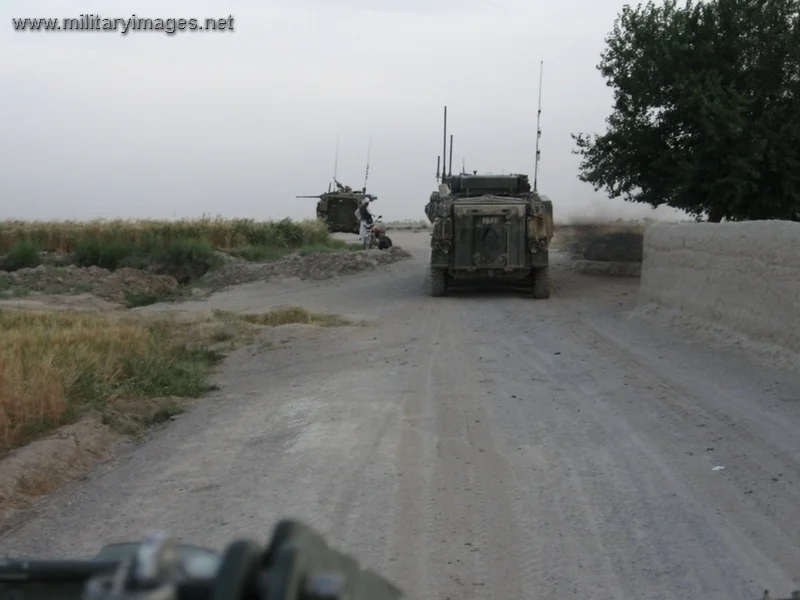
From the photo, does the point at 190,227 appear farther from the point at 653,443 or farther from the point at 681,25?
the point at 653,443

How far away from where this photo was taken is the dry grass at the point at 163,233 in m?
33.5

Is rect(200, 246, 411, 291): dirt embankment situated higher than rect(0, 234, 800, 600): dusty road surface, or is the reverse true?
rect(200, 246, 411, 291): dirt embankment

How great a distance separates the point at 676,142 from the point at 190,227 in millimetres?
20071

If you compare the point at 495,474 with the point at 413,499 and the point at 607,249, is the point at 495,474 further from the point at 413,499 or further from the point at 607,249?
the point at 607,249

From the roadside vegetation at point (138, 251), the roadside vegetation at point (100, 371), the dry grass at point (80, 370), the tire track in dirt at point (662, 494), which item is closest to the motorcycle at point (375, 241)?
the roadside vegetation at point (138, 251)

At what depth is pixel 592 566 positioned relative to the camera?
4754 mm

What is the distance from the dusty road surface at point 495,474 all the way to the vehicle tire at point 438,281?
25.1 ft

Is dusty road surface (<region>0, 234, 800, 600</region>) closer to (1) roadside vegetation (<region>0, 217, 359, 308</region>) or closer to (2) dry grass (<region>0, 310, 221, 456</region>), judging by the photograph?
(2) dry grass (<region>0, 310, 221, 456</region>)

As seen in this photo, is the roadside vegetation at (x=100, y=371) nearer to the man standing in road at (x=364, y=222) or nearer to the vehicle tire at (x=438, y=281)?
the vehicle tire at (x=438, y=281)

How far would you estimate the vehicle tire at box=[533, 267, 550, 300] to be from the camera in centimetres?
1902

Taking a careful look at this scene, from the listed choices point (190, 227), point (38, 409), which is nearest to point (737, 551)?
point (38, 409)

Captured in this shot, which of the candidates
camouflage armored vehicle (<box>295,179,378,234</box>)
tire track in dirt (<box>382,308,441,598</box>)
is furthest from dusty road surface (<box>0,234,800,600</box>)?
camouflage armored vehicle (<box>295,179,378,234</box>)

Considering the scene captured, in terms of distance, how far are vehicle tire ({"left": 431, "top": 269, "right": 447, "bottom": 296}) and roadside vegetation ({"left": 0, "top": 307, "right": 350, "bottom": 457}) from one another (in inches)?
229

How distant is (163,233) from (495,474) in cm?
2995
